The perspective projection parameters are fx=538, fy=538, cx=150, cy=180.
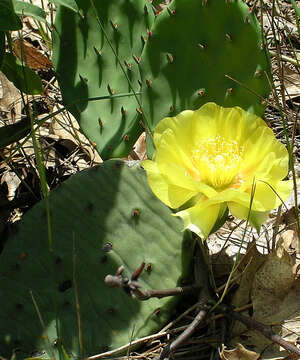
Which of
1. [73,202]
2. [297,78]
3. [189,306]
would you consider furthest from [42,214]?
[297,78]

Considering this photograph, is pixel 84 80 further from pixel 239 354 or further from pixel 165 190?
pixel 239 354

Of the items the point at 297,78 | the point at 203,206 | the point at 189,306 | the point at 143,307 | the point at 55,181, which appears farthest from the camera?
the point at 297,78

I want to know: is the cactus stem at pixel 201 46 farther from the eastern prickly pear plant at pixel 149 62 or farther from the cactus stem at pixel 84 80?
the cactus stem at pixel 84 80

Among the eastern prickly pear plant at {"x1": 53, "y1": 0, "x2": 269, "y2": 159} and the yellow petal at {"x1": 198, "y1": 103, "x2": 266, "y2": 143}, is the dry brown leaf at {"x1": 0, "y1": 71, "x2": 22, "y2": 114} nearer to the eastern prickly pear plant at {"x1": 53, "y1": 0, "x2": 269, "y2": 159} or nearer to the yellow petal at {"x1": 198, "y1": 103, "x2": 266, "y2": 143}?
the eastern prickly pear plant at {"x1": 53, "y1": 0, "x2": 269, "y2": 159}

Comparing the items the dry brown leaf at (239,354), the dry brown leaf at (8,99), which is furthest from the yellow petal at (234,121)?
the dry brown leaf at (8,99)

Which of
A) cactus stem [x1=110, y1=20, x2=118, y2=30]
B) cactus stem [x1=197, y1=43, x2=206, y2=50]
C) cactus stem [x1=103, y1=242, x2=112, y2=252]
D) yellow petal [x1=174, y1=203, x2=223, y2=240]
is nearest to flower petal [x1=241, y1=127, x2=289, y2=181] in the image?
yellow petal [x1=174, y1=203, x2=223, y2=240]

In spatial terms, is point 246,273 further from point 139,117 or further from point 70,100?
point 70,100
